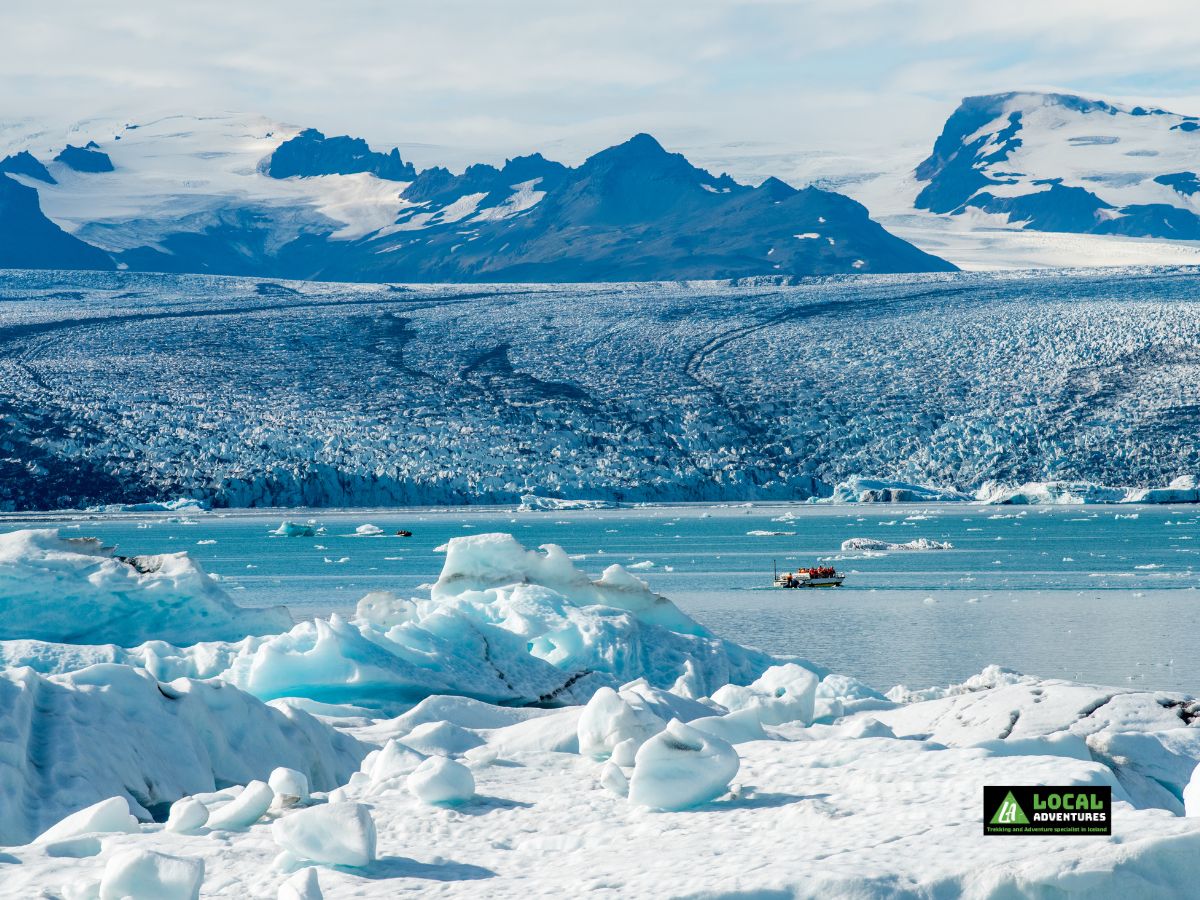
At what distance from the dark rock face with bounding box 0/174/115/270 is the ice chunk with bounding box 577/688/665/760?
134 meters

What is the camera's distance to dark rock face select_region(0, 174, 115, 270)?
13062 centimetres

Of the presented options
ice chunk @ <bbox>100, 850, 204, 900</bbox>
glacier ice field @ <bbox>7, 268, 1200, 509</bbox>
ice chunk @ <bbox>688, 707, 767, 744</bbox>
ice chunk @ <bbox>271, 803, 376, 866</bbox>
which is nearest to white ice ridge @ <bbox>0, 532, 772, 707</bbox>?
ice chunk @ <bbox>688, 707, 767, 744</bbox>

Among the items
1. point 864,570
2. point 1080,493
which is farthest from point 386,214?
point 864,570

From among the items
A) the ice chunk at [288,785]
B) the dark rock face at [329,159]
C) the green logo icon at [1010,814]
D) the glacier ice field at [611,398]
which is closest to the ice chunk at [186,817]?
the ice chunk at [288,785]

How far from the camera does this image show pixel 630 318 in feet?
208

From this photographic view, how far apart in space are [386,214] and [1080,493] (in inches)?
5900

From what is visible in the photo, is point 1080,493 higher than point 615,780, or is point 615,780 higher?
point 615,780

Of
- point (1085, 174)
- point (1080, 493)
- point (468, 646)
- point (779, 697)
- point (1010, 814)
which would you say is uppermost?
point (1085, 174)

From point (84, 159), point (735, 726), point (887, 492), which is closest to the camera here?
point (735, 726)

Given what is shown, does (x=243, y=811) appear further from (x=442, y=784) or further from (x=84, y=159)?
(x=84, y=159)

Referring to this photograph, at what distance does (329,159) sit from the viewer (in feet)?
603

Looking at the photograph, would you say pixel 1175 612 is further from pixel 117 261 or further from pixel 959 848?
→ pixel 117 261

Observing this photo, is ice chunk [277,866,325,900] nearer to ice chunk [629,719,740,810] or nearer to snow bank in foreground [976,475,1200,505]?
ice chunk [629,719,740,810]

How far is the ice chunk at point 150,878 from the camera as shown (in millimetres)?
3680
